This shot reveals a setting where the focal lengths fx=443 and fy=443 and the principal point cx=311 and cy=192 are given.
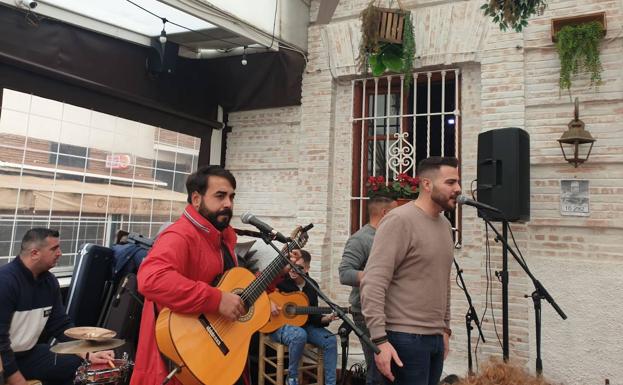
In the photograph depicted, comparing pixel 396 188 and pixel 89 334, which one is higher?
pixel 396 188

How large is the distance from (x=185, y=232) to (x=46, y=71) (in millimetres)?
2987

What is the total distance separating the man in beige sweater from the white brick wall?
91.5 inches

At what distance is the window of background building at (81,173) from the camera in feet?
13.4

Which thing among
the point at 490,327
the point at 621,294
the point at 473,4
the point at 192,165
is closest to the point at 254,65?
the point at 192,165

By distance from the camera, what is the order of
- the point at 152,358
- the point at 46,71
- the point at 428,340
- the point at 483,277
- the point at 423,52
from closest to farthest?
the point at 152,358, the point at 428,340, the point at 46,71, the point at 483,277, the point at 423,52

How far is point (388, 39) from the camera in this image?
188 inches

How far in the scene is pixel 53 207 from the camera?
4441mm

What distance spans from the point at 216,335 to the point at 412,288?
1036 millimetres

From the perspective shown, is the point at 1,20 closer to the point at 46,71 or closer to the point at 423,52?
the point at 46,71

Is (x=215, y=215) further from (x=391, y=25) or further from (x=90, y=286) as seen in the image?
(x=391, y=25)

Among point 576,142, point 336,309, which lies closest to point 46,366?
point 336,309

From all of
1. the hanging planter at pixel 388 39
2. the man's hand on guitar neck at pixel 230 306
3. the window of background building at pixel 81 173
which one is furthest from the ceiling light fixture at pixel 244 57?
the man's hand on guitar neck at pixel 230 306

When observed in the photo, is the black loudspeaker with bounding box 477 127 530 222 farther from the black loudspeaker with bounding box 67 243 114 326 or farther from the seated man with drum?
the black loudspeaker with bounding box 67 243 114 326

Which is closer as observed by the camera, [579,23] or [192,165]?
[579,23]
